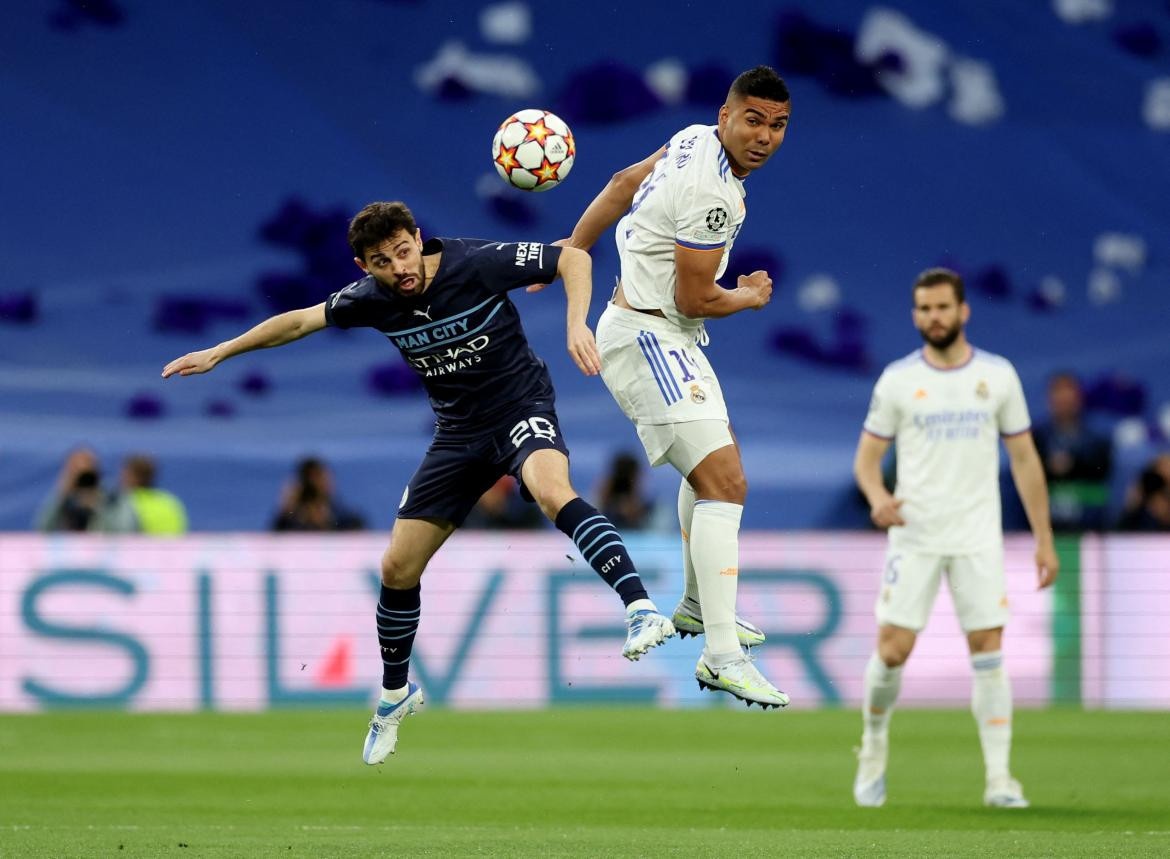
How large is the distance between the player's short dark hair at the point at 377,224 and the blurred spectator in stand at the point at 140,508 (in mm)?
8039

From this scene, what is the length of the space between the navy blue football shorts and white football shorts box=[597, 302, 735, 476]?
367 millimetres

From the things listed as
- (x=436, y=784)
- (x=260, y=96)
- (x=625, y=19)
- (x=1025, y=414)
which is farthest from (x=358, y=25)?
(x=1025, y=414)

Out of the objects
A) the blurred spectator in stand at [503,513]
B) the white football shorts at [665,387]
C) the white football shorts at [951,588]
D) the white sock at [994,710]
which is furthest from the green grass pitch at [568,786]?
the white football shorts at [665,387]

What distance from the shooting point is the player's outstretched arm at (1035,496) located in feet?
32.3

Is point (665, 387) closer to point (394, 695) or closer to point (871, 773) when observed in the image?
point (394, 695)

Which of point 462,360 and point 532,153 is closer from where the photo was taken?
point 532,153

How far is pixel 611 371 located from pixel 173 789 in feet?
15.4

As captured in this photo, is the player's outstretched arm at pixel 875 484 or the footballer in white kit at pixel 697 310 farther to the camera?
the player's outstretched arm at pixel 875 484

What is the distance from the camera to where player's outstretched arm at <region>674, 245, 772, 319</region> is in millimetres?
7684

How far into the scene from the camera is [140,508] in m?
15.7

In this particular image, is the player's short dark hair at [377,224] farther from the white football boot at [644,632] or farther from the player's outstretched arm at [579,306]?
the white football boot at [644,632]

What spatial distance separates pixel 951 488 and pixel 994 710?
1.16 metres

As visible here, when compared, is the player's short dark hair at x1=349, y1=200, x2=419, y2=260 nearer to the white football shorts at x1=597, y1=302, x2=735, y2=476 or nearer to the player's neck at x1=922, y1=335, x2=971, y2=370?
the white football shorts at x1=597, y1=302, x2=735, y2=476

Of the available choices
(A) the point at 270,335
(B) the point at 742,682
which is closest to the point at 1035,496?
(B) the point at 742,682
